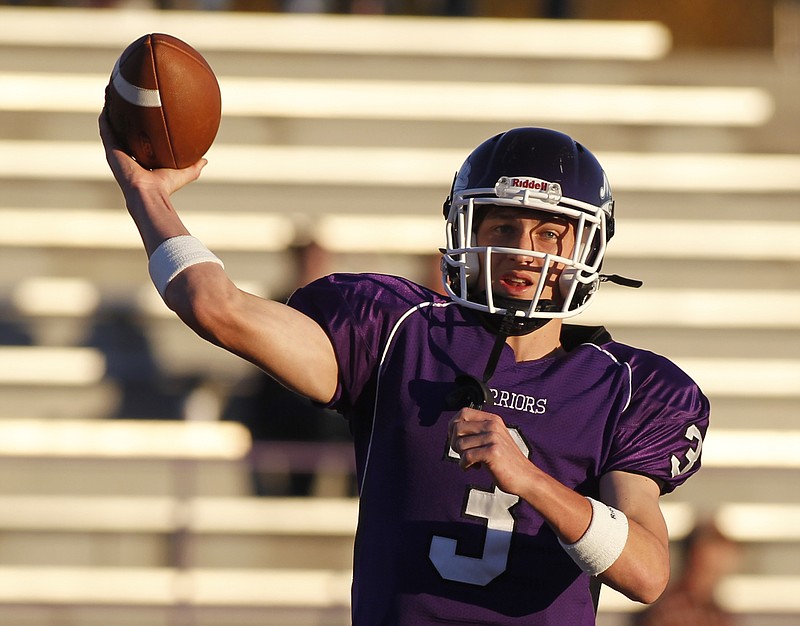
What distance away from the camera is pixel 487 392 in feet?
7.14

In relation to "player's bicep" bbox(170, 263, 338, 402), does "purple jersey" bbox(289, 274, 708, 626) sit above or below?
below

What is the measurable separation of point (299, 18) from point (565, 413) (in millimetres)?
4619

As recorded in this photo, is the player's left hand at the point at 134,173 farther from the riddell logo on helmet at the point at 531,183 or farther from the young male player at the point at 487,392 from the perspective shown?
the riddell logo on helmet at the point at 531,183

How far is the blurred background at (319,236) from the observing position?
5.14 meters

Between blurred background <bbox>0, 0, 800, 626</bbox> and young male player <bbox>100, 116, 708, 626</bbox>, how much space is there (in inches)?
101

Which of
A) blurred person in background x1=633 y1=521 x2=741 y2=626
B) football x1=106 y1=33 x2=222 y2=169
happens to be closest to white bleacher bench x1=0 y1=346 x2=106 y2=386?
blurred person in background x1=633 y1=521 x2=741 y2=626

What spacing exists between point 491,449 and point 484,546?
0.89 feet

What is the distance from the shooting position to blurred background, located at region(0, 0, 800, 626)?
5.14m

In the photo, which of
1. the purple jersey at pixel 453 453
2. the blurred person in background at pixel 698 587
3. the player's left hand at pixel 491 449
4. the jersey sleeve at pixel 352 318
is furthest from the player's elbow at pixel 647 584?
the blurred person in background at pixel 698 587

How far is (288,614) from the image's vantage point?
4488 mm

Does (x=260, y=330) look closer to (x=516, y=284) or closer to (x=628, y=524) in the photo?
(x=516, y=284)

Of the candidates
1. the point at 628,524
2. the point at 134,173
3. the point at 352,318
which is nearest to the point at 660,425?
the point at 628,524

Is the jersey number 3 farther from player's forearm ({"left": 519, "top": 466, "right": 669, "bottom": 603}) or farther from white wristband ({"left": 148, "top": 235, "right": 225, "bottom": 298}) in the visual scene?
white wristband ({"left": 148, "top": 235, "right": 225, "bottom": 298})

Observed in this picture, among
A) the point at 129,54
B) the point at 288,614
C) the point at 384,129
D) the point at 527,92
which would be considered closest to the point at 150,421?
the point at 288,614
